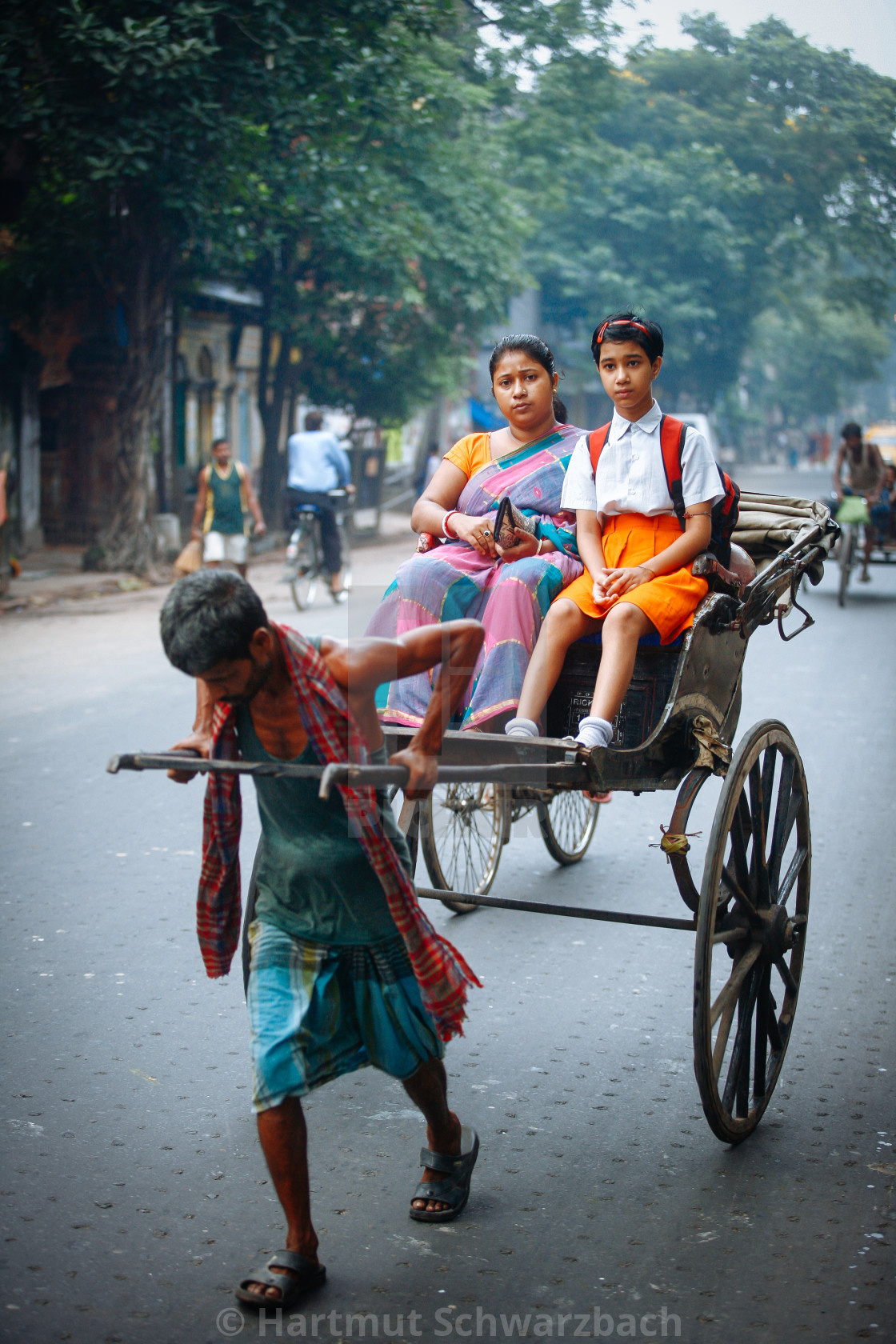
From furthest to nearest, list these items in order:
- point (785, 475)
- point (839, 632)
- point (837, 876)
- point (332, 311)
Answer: point (785, 475) → point (332, 311) → point (839, 632) → point (837, 876)

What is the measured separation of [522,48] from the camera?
2566 centimetres

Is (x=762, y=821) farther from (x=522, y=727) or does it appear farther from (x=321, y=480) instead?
(x=321, y=480)

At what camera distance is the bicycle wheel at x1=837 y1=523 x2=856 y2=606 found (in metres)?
→ 13.7

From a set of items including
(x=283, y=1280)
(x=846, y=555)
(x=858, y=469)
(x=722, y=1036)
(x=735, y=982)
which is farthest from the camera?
(x=858, y=469)

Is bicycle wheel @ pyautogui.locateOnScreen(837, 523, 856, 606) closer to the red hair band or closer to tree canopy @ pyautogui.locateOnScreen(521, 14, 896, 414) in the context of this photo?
the red hair band

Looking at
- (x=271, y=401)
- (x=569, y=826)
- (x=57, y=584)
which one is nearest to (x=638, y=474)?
(x=569, y=826)

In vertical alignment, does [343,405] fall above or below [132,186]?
below

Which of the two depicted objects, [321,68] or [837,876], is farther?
[321,68]

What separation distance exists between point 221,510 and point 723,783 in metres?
10.3

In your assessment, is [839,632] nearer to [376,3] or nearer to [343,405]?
[376,3]

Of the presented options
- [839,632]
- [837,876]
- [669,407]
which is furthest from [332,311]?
[669,407]

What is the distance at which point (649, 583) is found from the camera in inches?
148

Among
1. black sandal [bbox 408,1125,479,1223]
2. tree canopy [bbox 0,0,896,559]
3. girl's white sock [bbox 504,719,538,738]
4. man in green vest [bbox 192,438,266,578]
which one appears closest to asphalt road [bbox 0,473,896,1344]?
black sandal [bbox 408,1125,479,1223]

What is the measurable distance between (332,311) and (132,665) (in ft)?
41.4
